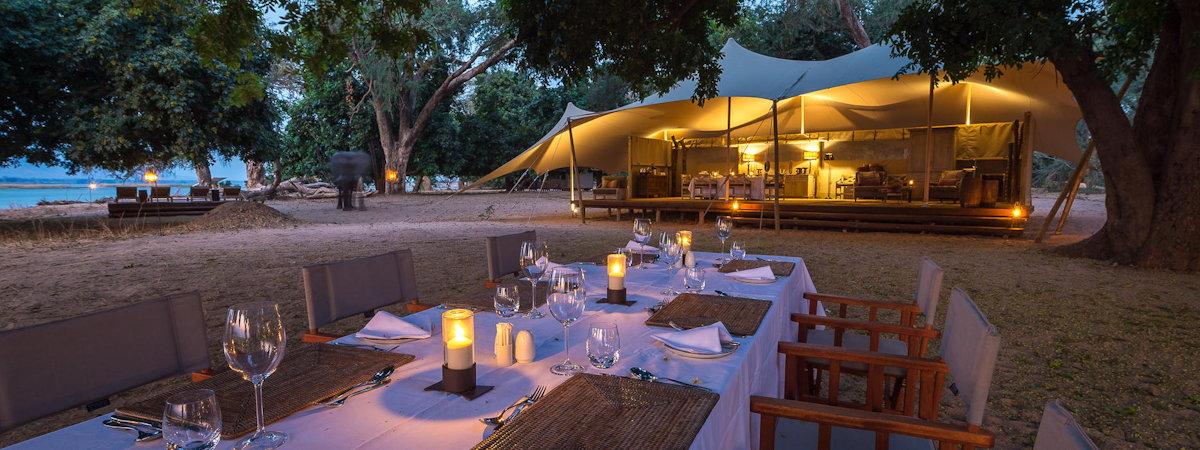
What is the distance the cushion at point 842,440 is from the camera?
5.69 ft

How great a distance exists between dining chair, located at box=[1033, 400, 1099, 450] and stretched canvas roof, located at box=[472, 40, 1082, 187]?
7.17 m

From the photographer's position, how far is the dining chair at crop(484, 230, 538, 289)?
3238 mm

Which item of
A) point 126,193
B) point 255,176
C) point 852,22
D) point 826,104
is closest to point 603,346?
point 826,104

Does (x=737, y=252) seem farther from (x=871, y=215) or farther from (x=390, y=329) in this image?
(x=871, y=215)

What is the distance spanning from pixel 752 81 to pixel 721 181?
12.0 feet

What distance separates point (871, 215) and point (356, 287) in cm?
980

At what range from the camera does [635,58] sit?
5.96 metres

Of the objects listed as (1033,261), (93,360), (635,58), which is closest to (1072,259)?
(1033,261)

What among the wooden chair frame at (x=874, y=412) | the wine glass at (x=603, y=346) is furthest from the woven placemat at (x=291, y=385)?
the wooden chair frame at (x=874, y=412)

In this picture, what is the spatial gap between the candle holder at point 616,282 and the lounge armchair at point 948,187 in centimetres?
1079

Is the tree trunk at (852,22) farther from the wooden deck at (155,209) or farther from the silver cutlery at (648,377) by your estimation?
the wooden deck at (155,209)

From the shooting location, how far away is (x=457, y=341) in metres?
1.26

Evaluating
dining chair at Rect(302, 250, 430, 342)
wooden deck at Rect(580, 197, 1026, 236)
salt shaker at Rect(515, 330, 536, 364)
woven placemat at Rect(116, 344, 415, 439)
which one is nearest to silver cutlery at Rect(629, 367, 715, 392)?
salt shaker at Rect(515, 330, 536, 364)

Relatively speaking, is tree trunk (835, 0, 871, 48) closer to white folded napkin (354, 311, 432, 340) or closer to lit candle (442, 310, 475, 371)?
white folded napkin (354, 311, 432, 340)
